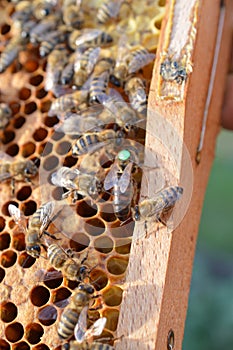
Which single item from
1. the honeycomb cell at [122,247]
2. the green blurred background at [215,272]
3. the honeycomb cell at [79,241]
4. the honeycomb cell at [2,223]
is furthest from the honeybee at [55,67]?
the green blurred background at [215,272]

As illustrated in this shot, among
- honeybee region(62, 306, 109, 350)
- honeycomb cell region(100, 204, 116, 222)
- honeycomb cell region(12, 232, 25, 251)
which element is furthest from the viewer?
honeycomb cell region(12, 232, 25, 251)

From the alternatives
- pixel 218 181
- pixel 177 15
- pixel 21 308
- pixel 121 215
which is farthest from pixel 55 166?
pixel 218 181

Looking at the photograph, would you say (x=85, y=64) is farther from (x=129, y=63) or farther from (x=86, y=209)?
(x=86, y=209)

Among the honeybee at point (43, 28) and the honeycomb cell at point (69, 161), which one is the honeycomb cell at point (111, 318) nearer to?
the honeycomb cell at point (69, 161)

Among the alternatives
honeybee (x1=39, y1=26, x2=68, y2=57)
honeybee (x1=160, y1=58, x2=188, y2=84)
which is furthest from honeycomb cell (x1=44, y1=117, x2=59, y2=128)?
honeybee (x1=160, y1=58, x2=188, y2=84)

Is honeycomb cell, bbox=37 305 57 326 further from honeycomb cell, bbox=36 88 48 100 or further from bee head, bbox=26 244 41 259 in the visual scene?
honeycomb cell, bbox=36 88 48 100

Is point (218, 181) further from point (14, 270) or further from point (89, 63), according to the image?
point (14, 270)
